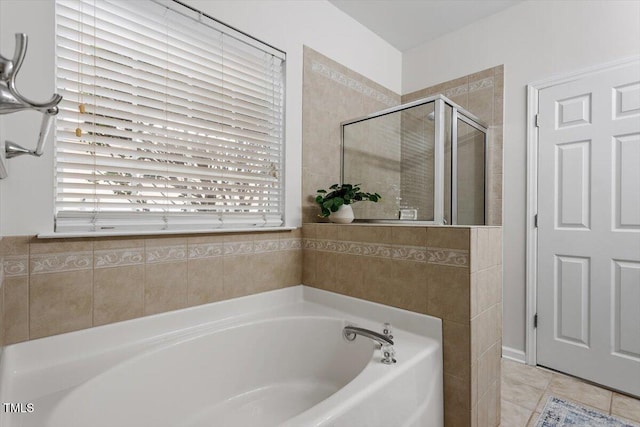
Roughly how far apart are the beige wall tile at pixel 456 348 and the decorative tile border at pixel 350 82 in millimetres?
1783

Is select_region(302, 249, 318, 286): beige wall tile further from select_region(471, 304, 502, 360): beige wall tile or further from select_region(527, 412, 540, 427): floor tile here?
select_region(527, 412, 540, 427): floor tile

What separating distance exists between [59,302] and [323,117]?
1.77 meters

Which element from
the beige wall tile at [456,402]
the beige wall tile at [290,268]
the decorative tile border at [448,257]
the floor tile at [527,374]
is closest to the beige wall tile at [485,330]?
the beige wall tile at [456,402]

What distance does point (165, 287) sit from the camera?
147 centimetres

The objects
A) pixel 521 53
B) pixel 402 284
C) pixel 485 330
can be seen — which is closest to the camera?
pixel 485 330

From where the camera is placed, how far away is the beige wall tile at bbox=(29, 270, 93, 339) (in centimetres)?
116

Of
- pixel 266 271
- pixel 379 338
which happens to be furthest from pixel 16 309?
pixel 379 338

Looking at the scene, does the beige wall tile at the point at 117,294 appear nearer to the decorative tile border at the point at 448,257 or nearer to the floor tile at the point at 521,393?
the decorative tile border at the point at 448,257

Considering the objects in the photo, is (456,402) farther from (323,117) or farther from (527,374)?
(323,117)

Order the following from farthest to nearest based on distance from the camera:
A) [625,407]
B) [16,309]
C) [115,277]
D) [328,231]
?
1. [328,231]
2. [625,407]
3. [115,277]
4. [16,309]

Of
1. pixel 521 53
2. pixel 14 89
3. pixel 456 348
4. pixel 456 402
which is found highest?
pixel 521 53

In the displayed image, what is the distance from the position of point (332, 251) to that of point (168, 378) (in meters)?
1.04

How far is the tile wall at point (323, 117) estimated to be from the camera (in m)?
2.11

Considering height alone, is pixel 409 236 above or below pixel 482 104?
below
